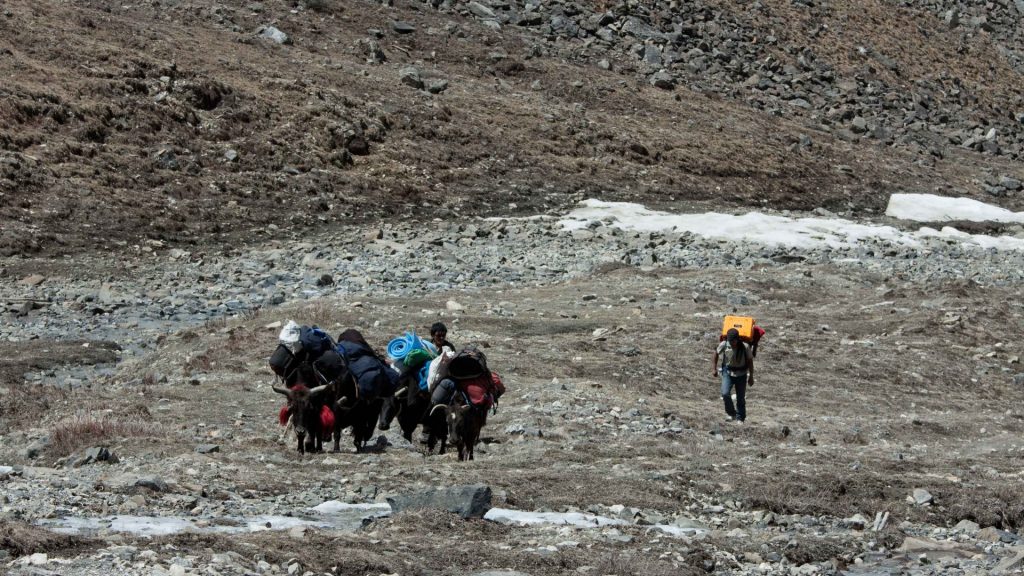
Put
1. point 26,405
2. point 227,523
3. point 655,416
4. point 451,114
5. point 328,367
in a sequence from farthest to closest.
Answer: point 451,114 → point 26,405 → point 655,416 → point 328,367 → point 227,523

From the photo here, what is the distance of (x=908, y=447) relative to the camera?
1499 cm

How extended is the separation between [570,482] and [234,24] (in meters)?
35.0

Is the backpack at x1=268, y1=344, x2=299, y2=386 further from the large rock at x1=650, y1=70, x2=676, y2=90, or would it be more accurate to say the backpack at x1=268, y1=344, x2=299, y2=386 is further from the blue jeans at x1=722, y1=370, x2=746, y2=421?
the large rock at x1=650, y1=70, x2=676, y2=90

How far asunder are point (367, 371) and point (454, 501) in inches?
160

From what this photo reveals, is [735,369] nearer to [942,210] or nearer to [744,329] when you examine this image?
[744,329]

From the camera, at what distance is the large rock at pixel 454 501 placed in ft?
30.4

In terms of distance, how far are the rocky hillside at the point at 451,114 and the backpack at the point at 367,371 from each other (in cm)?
1574

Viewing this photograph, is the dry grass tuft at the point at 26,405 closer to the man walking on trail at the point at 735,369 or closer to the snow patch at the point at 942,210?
the man walking on trail at the point at 735,369

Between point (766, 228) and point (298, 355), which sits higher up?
point (766, 228)

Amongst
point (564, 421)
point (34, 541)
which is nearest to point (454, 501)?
point (34, 541)

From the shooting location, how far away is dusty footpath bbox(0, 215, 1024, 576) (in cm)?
876

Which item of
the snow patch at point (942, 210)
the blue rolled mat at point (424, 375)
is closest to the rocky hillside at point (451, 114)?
the snow patch at point (942, 210)

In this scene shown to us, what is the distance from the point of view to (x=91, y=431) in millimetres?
12586

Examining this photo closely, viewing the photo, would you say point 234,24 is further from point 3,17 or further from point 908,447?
point 908,447
